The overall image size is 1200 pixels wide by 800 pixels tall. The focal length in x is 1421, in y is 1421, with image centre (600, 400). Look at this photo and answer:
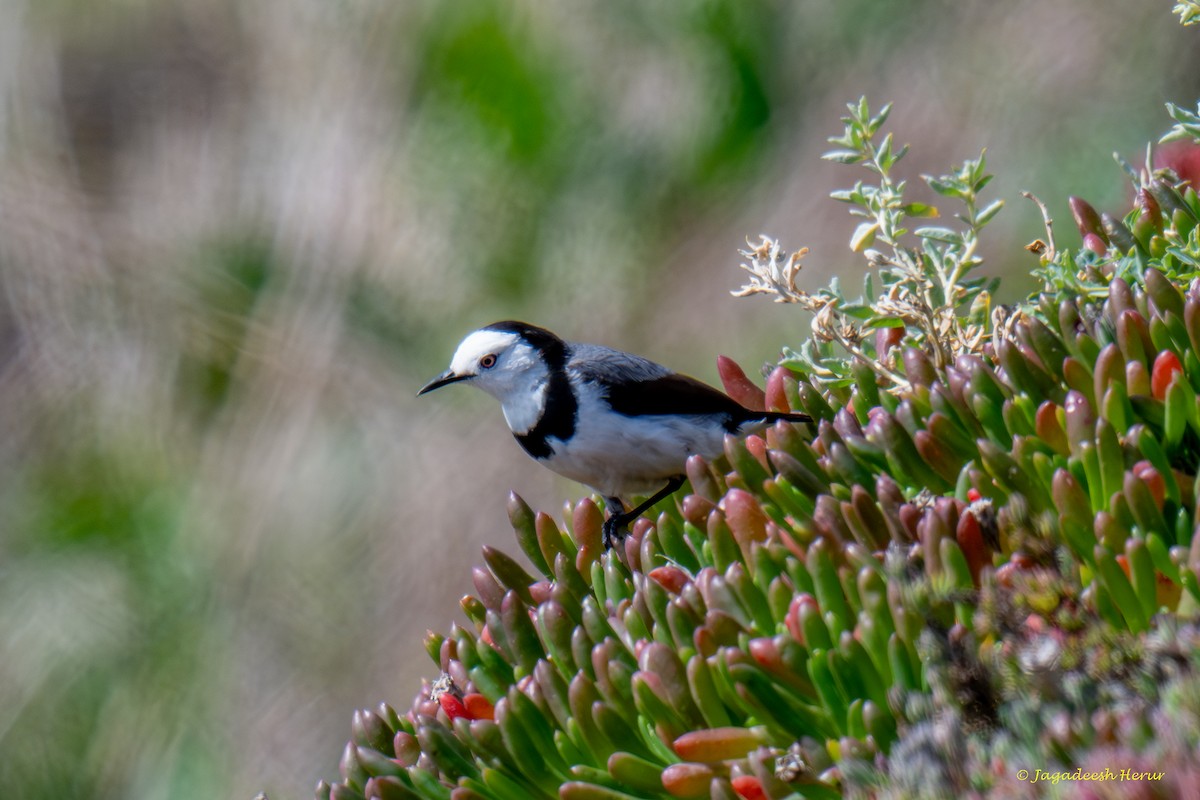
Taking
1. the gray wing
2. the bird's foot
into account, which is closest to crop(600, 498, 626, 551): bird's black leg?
the bird's foot

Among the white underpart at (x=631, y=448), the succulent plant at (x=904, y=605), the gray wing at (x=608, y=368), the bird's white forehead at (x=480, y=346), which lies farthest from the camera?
the bird's white forehead at (x=480, y=346)

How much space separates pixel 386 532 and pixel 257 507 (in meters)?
0.99

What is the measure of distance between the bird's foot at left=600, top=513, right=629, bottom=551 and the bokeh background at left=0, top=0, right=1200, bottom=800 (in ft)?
10.2

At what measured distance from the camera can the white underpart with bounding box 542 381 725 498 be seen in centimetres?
496

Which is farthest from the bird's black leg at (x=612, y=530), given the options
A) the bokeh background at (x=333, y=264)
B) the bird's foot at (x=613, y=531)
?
the bokeh background at (x=333, y=264)

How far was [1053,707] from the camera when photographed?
2156mm

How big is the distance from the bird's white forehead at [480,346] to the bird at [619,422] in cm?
27

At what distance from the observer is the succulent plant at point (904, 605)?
2.21m

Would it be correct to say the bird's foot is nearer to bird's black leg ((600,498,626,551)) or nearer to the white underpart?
bird's black leg ((600,498,626,551))

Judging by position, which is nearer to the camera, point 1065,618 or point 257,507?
point 1065,618

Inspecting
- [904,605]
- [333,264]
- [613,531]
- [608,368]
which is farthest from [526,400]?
[333,264]

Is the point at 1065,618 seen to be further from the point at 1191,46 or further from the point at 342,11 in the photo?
the point at 342,11

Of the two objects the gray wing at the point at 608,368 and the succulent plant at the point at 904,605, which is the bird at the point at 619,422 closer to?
the gray wing at the point at 608,368

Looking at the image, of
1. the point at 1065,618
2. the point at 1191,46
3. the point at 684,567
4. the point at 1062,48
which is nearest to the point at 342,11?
the point at 1062,48
